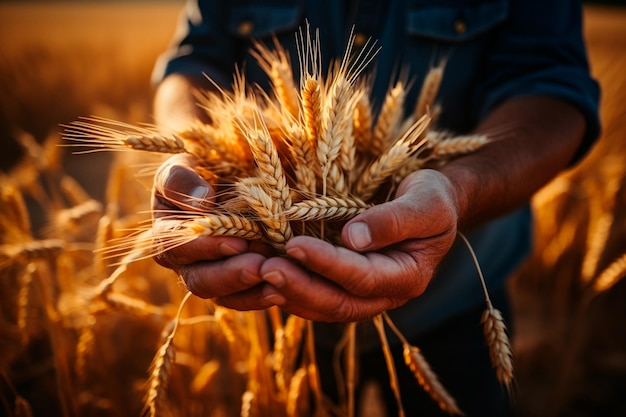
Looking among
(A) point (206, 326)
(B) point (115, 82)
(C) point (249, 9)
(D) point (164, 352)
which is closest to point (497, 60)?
(C) point (249, 9)

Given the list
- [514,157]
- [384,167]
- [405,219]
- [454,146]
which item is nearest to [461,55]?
[514,157]

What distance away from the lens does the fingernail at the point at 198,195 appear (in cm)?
77

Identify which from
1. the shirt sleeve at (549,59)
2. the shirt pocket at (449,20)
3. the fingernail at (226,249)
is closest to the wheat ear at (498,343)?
the fingernail at (226,249)

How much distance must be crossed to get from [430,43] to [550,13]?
392 millimetres

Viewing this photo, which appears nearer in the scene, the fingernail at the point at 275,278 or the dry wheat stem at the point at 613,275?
the fingernail at the point at 275,278

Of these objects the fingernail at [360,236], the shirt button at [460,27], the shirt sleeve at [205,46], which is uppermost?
the shirt sleeve at [205,46]

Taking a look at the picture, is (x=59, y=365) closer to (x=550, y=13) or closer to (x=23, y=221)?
(x=23, y=221)

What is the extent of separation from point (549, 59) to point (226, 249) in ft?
4.21

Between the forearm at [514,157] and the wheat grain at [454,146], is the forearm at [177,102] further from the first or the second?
the forearm at [514,157]

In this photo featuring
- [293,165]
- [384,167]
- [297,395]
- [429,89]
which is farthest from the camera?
[297,395]

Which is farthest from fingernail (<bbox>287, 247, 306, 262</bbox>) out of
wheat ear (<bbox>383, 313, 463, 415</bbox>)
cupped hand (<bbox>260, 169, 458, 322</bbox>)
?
wheat ear (<bbox>383, 313, 463, 415</bbox>)

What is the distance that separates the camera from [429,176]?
0.81 m

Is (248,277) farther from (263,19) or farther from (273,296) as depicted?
(263,19)

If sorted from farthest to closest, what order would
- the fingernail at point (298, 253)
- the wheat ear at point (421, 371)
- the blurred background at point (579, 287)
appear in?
the blurred background at point (579, 287)
the wheat ear at point (421, 371)
the fingernail at point (298, 253)
